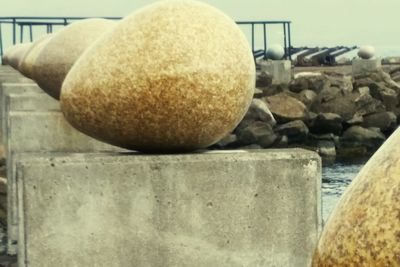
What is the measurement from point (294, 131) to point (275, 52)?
917 centimetres

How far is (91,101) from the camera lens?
6.29 meters

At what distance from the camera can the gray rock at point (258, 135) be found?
106 ft

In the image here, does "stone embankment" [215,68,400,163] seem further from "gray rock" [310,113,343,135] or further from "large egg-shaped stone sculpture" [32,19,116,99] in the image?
"large egg-shaped stone sculpture" [32,19,116,99]

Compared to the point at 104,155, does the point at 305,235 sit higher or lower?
lower

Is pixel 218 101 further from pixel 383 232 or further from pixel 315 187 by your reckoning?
pixel 383 232

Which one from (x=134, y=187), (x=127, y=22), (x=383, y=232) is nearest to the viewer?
(x=383, y=232)

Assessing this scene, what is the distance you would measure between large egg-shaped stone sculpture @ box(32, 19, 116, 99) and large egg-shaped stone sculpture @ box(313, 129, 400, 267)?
8360 mm

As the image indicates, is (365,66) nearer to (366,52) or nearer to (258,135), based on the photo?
(366,52)

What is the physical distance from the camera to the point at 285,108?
3566 centimetres

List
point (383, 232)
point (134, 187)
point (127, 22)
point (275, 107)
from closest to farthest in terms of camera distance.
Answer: point (383, 232), point (134, 187), point (127, 22), point (275, 107)

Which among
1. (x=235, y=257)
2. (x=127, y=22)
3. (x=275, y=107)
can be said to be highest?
(x=127, y=22)

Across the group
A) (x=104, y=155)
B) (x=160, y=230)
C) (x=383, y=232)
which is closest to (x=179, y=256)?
(x=160, y=230)

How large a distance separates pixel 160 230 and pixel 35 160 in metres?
0.80

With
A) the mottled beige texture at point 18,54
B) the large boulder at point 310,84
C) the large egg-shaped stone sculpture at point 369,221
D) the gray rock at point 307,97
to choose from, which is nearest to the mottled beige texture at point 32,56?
the mottled beige texture at point 18,54
